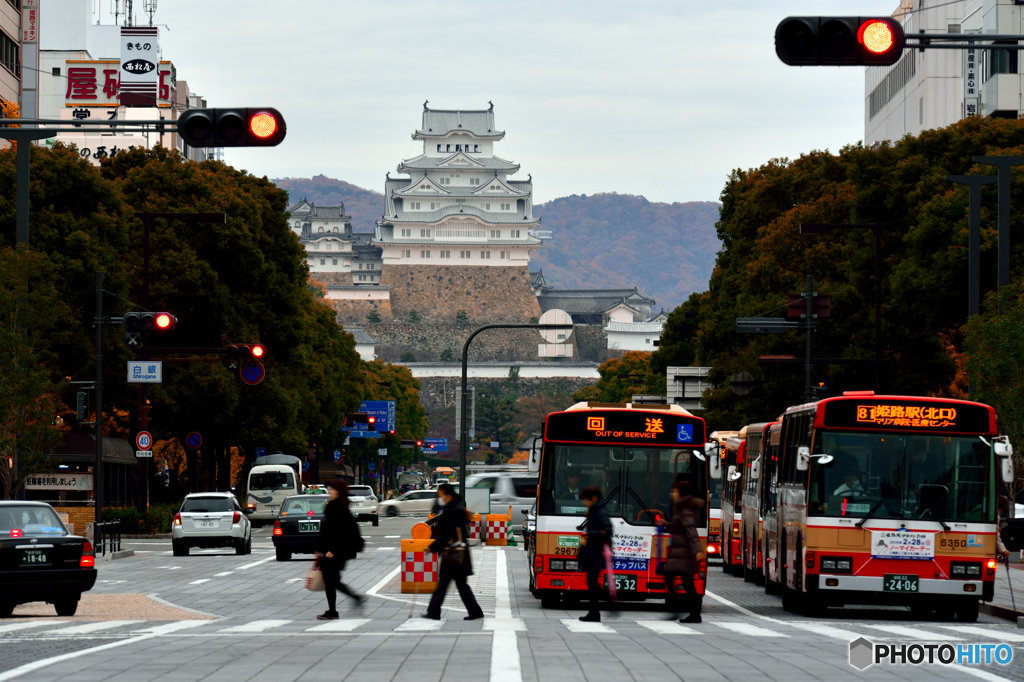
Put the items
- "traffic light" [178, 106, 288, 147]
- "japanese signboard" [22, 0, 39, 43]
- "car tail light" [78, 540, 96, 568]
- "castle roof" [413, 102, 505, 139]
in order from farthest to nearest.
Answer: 1. "castle roof" [413, 102, 505, 139]
2. "japanese signboard" [22, 0, 39, 43]
3. "car tail light" [78, 540, 96, 568]
4. "traffic light" [178, 106, 288, 147]

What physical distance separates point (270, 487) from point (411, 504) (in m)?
9.78

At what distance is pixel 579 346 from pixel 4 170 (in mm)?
133494

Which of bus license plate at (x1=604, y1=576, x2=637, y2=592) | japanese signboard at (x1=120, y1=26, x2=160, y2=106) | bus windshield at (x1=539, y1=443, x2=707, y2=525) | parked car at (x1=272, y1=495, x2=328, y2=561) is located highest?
japanese signboard at (x1=120, y1=26, x2=160, y2=106)

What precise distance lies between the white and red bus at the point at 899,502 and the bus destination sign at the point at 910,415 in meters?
0.01

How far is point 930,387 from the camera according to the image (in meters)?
46.4

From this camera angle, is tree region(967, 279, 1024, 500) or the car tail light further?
tree region(967, 279, 1024, 500)

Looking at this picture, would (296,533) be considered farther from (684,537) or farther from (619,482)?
(684,537)

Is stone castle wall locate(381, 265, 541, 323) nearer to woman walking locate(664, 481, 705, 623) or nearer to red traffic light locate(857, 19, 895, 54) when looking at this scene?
woman walking locate(664, 481, 705, 623)

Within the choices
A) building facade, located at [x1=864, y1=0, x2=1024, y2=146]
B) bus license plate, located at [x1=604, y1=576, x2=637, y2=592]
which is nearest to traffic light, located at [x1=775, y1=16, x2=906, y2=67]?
bus license plate, located at [x1=604, y1=576, x2=637, y2=592]

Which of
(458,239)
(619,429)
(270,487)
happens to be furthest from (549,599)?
(458,239)

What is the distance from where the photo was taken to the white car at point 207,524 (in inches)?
1411

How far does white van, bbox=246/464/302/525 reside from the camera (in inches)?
2274

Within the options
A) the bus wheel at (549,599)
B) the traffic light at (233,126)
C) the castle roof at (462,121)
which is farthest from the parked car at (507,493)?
the castle roof at (462,121)

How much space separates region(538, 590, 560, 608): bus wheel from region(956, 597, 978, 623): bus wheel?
5223 mm
